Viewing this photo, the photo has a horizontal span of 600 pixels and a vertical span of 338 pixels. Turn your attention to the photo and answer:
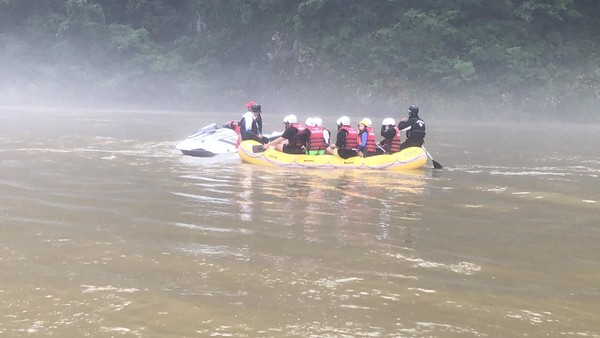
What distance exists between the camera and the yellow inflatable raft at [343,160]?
1152 cm

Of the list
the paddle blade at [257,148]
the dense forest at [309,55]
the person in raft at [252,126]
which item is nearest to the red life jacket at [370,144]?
the paddle blade at [257,148]

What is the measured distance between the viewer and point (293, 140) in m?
12.1

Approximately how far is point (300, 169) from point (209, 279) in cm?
701

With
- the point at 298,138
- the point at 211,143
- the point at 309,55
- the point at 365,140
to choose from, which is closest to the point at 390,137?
the point at 365,140

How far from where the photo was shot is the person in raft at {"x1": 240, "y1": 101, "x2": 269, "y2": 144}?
13.0 meters

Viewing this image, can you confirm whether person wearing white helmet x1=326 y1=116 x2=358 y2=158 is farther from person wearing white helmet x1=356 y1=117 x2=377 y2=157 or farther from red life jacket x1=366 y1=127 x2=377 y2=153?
red life jacket x1=366 y1=127 x2=377 y2=153

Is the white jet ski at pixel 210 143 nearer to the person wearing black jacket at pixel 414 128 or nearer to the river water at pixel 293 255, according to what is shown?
the river water at pixel 293 255

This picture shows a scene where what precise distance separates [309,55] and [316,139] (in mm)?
24851

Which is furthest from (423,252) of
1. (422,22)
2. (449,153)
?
(422,22)

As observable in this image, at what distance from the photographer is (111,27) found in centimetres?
4403

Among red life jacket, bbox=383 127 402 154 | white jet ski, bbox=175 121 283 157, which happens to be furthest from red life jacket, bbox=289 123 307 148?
white jet ski, bbox=175 121 283 157

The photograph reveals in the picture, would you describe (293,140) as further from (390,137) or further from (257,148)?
(390,137)

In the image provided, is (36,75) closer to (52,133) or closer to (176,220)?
(52,133)

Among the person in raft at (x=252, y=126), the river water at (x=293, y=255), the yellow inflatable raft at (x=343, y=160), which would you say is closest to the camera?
the river water at (x=293, y=255)
